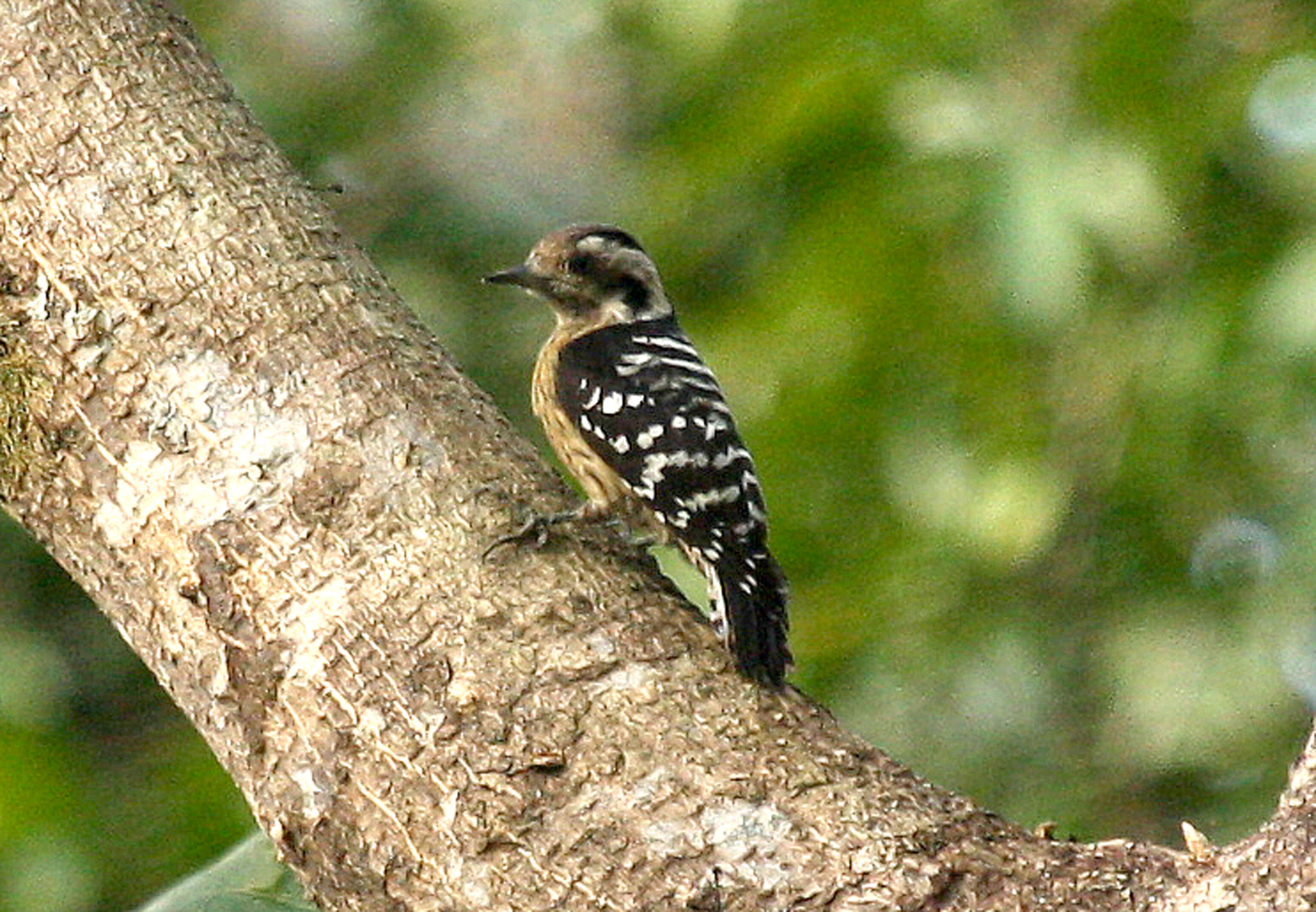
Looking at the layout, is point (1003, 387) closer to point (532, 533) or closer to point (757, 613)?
point (757, 613)

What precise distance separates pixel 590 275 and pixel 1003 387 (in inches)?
38.6

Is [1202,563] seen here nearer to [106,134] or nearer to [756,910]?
[756,910]

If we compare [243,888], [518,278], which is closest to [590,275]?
[518,278]

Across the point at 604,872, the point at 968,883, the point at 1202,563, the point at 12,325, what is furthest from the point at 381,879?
the point at 1202,563

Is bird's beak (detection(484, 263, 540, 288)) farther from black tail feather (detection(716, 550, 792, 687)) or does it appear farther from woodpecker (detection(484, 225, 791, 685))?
black tail feather (detection(716, 550, 792, 687))

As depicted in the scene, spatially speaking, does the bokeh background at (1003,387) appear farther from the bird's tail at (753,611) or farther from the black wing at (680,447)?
the bird's tail at (753,611)

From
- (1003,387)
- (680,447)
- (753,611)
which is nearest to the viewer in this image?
(753,611)

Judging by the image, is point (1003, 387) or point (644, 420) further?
point (1003, 387)

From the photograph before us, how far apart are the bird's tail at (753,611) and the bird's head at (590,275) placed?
1.09 m

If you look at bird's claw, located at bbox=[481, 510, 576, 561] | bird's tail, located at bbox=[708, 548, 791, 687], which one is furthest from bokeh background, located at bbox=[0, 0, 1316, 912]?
bird's claw, located at bbox=[481, 510, 576, 561]

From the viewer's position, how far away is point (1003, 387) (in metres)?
4.67

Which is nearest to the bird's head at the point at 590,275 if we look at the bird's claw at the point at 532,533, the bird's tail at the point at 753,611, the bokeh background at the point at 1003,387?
the bokeh background at the point at 1003,387

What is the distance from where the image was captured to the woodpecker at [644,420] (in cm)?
366

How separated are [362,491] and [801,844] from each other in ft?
2.71
